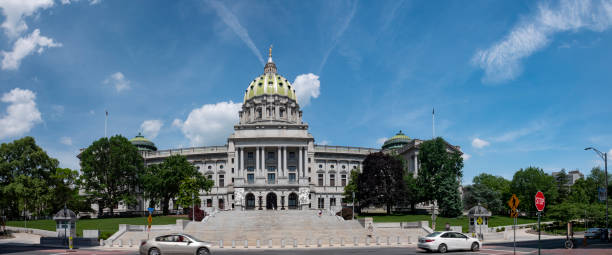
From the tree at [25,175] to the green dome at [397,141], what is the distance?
7653 centimetres

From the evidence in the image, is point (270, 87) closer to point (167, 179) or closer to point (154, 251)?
point (167, 179)

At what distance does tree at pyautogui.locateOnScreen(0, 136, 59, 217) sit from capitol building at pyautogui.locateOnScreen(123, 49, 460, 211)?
2603cm

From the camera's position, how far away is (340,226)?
50438 millimetres

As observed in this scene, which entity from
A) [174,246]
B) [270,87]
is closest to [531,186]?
[270,87]

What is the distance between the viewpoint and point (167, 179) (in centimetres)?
6988

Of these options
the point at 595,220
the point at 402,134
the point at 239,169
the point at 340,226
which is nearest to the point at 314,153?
the point at 239,169

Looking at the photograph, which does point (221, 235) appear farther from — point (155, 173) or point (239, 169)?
point (239, 169)

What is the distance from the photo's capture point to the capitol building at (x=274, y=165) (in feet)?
266

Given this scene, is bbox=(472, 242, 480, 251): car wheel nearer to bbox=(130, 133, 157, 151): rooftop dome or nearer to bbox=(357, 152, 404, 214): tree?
bbox=(357, 152, 404, 214): tree

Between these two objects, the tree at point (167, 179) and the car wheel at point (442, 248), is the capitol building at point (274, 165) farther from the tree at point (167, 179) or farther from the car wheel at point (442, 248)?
the car wheel at point (442, 248)

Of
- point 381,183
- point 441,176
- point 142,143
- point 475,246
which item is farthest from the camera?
point 142,143

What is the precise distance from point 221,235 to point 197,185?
25571 mm

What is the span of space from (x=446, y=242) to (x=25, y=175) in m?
53.7

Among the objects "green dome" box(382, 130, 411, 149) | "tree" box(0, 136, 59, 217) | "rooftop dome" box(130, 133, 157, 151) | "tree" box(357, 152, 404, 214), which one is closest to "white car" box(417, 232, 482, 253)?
"tree" box(357, 152, 404, 214)
